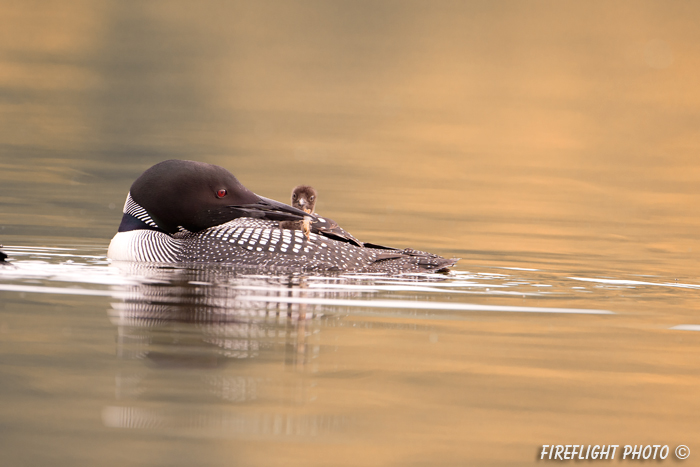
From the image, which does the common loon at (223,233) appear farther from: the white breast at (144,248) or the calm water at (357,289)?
the calm water at (357,289)

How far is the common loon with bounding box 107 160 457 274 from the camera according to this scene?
277 inches

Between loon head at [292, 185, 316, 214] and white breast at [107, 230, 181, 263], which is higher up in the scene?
loon head at [292, 185, 316, 214]

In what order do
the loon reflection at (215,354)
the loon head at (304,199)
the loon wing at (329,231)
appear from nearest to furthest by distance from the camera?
the loon reflection at (215,354)
the loon wing at (329,231)
the loon head at (304,199)

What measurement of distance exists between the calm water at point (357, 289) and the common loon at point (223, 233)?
22cm

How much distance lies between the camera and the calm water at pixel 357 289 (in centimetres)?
390

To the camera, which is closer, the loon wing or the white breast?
the white breast

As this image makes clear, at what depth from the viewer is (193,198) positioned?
23.9ft

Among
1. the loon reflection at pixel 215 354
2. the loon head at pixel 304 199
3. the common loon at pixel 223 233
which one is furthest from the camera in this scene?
the loon head at pixel 304 199

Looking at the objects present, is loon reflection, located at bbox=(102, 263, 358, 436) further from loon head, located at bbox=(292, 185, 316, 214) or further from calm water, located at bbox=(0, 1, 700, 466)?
loon head, located at bbox=(292, 185, 316, 214)

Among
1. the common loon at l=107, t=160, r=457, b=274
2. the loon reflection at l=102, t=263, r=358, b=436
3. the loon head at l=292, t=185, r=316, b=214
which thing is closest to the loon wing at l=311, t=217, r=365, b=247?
the common loon at l=107, t=160, r=457, b=274

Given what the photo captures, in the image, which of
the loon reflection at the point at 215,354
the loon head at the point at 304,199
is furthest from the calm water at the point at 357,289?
the loon head at the point at 304,199

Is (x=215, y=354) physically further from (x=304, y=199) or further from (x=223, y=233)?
(x=304, y=199)

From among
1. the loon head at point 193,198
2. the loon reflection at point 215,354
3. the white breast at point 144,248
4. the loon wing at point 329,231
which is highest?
the loon head at point 193,198

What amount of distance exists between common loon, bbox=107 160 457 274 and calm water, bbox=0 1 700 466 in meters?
0.22
